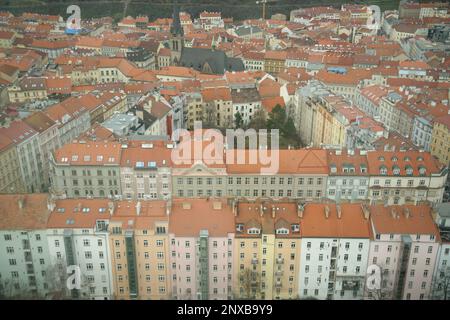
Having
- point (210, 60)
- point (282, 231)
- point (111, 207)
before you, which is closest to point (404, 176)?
point (282, 231)

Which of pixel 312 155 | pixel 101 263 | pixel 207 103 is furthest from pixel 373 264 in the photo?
pixel 207 103

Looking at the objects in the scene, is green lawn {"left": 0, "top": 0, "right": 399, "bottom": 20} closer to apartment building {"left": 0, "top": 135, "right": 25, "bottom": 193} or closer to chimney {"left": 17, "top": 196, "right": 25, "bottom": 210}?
apartment building {"left": 0, "top": 135, "right": 25, "bottom": 193}

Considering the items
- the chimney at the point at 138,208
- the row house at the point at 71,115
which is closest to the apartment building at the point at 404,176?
the chimney at the point at 138,208

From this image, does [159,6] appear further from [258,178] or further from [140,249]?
[140,249]

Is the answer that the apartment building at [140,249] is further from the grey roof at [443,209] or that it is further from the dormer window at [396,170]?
the dormer window at [396,170]

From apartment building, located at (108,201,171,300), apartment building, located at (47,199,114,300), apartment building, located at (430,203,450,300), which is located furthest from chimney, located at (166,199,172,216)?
apartment building, located at (430,203,450,300)

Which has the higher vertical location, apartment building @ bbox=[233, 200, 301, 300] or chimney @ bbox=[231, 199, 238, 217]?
chimney @ bbox=[231, 199, 238, 217]
